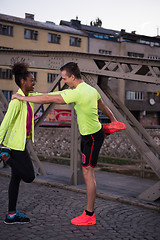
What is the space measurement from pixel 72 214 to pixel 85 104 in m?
1.73

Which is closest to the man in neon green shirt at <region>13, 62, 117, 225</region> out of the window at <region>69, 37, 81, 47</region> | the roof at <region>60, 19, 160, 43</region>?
the window at <region>69, 37, 81, 47</region>

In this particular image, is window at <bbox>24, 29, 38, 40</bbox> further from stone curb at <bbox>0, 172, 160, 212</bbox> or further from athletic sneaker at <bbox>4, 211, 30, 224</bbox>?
athletic sneaker at <bbox>4, 211, 30, 224</bbox>

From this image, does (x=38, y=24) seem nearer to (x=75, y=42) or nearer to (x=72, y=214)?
(x=75, y=42)

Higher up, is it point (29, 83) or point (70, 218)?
point (29, 83)

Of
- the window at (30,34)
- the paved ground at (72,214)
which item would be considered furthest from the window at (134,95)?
the paved ground at (72,214)

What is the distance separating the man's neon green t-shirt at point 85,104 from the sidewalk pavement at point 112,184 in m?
1.88

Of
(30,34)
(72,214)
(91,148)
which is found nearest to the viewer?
(91,148)

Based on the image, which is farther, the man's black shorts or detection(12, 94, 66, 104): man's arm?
the man's black shorts

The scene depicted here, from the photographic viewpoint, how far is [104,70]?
259 inches

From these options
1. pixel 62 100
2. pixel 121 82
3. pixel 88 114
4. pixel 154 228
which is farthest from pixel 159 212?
pixel 121 82

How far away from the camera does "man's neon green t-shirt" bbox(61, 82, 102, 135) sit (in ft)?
14.6

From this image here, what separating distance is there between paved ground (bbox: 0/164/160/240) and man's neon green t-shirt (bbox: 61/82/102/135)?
1271 millimetres

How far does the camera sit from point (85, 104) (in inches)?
177

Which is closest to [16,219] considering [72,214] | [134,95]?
[72,214]
